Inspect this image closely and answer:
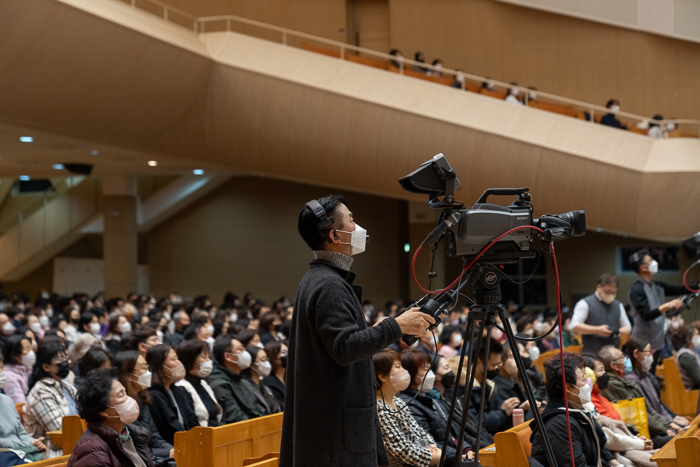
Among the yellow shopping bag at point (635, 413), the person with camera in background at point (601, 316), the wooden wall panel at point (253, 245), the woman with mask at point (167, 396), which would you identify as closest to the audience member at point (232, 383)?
the woman with mask at point (167, 396)

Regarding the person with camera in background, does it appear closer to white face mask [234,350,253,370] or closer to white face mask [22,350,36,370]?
white face mask [234,350,253,370]

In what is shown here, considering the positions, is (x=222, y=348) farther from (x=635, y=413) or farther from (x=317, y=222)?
(x=317, y=222)

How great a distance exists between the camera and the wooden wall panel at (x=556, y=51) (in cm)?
1600

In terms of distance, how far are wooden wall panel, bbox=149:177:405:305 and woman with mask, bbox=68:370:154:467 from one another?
16295 mm

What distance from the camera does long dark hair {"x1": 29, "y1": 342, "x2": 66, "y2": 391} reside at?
5344 millimetres

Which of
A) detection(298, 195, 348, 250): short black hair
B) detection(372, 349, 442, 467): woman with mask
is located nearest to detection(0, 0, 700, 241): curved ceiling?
detection(372, 349, 442, 467): woman with mask

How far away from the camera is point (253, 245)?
69.1 ft

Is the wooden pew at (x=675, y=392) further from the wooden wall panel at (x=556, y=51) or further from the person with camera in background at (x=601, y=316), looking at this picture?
the wooden wall panel at (x=556, y=51)

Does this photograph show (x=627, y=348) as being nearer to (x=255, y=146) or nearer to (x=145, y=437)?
(x=145, y=437)

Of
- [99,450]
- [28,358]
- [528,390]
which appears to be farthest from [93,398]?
[28,358]

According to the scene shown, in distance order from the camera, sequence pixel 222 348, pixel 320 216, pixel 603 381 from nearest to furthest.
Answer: pixel 320 216
pixel 603 381
pixel 222 348

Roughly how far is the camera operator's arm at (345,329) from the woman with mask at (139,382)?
2.37 meters

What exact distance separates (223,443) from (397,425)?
1172 millimetres

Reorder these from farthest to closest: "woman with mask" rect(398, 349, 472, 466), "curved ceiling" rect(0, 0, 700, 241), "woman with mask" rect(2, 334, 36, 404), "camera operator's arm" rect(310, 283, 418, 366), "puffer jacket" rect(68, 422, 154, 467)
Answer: "curved ceiling" rect(0, 0, 700, 241)
"woman with mask" rect(2, 334, 36, 404)
"woman with mask" rect(398, 349, 472, 466)
"puffer jacket" rect(68, 422, 154, 467)
"camera operator's arm" rect(310, 283, 418, 366)
